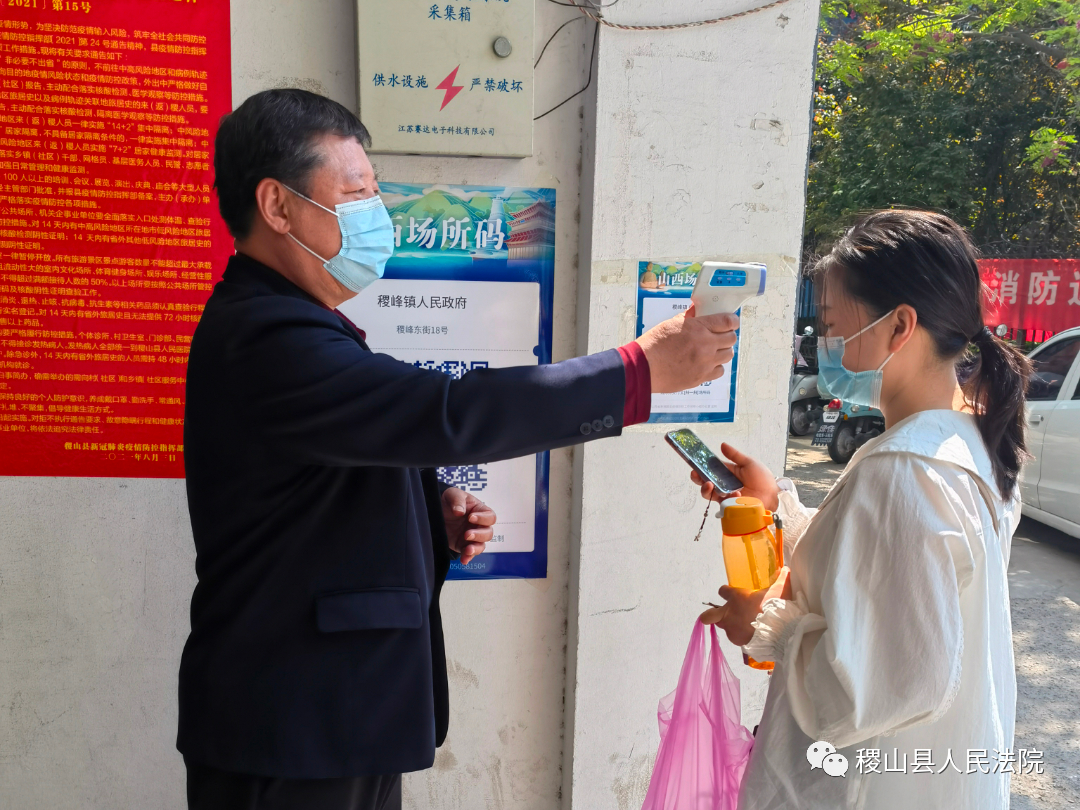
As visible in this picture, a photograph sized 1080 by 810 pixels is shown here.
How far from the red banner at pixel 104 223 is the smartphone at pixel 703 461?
1.37 metres

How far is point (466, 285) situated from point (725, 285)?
1.22 metres

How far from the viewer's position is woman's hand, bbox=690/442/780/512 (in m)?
1.85

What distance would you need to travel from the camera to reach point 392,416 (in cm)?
121

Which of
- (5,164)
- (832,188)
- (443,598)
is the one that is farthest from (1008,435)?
(832,188)

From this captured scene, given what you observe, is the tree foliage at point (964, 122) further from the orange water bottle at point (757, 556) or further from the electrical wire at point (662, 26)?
the orange water bottle at point (757, 556)

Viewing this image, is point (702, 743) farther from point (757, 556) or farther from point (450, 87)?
point (450, 87)

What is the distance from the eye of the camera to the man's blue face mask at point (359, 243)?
1485 millimetres

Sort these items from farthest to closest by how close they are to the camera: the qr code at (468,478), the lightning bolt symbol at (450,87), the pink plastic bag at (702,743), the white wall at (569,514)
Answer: the qr code at (468,478)
the white wall at (569,514)
the lightning bolt symbol at (450,87)
the pink plastic bag at (702,743)

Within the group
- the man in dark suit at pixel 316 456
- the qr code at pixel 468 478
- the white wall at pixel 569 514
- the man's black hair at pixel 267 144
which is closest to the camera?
the man in dark suit at pixel 316 456

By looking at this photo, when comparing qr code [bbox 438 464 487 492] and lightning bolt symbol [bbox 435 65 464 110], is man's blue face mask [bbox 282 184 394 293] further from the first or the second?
qr code [bbox 438 464 487 492]

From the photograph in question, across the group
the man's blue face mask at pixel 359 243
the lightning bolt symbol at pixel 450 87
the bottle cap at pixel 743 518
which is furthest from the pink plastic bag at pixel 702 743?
the lightning bolt symbol at pixel 450 87

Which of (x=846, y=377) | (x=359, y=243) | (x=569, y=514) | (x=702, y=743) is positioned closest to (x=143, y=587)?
(x=569, y=514)

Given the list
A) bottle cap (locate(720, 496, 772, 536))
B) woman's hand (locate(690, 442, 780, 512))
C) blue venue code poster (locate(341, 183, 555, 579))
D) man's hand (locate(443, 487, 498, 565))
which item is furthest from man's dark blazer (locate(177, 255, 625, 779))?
blue venue code poster (locate(341, 183, 555, 579))

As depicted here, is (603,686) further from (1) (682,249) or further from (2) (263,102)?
(2) (263,102)
